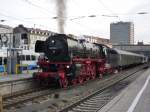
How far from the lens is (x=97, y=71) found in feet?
114

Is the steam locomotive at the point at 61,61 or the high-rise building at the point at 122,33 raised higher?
the high-rise building at the point at 122,33

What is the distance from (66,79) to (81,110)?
1003 centimetres

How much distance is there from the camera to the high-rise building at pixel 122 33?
102312 mm

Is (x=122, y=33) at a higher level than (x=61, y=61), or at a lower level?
higher

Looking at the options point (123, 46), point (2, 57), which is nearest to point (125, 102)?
point (2, 57)

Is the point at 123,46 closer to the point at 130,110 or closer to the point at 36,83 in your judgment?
the point at 36,83

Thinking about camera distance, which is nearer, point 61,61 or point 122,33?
point 61,61

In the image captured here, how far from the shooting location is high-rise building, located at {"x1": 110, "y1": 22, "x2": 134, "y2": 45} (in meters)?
102

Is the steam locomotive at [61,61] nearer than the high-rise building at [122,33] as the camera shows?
Yes

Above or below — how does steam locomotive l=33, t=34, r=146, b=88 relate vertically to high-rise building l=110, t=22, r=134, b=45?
below

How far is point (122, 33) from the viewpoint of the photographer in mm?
113875

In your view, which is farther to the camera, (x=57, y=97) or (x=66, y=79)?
(x=66, y=79)

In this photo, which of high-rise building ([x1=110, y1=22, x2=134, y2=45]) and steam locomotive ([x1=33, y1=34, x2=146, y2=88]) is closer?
steam locomotive ([x1=33, y1=34, x2=146, y2=88])

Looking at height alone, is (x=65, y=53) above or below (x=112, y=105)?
above
